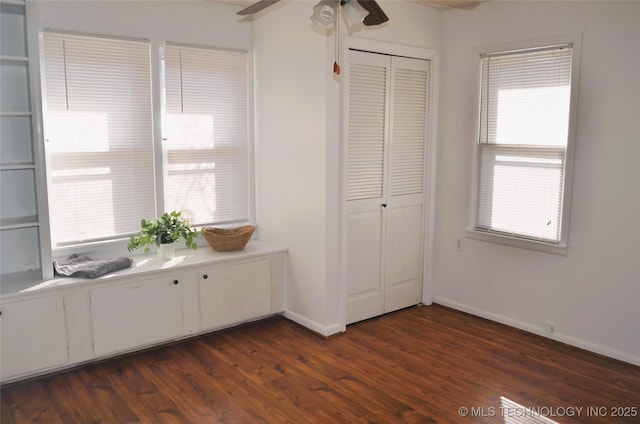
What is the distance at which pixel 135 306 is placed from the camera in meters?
3.50

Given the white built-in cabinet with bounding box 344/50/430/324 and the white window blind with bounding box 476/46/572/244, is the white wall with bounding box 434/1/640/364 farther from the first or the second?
→ the white built-in cabinet with bounding box 344/50/430/324

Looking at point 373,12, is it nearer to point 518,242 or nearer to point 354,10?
point 354,10

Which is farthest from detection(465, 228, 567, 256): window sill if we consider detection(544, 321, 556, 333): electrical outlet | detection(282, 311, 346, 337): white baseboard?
detection(282, 311, 346, 337): white baseboard

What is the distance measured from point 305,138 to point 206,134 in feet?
2.88

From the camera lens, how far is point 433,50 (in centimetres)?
436

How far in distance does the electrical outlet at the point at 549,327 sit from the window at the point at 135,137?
2585mm

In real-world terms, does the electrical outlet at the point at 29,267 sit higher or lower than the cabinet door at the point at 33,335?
higher

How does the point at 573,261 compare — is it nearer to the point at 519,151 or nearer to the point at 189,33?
the point at 519,151

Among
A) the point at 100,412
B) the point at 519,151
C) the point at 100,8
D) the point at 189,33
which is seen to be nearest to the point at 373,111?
the point at 519,151

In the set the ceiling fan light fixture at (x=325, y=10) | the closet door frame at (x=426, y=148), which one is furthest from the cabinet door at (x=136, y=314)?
the ceiling fan light fixture at (x=325, y=10)

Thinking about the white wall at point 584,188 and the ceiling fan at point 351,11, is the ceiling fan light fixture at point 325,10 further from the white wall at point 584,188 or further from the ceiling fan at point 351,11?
the white wall at point 584,188

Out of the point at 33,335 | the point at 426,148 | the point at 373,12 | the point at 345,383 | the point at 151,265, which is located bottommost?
the point at 345,383

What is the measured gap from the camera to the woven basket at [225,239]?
4.03 m

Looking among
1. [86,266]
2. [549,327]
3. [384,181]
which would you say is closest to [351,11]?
[384,181]
